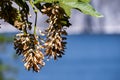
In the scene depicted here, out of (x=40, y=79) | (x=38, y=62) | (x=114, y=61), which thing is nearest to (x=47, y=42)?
(x=38, y=62)

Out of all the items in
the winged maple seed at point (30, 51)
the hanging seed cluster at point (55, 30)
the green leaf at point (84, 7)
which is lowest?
the winged maple seed at point (30, 51)

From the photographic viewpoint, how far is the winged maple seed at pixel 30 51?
1.97 feet

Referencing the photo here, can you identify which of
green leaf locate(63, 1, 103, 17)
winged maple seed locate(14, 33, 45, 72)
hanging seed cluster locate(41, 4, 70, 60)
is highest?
green leaf locate(63, 1, 103, 17)

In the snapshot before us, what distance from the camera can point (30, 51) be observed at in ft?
1.97

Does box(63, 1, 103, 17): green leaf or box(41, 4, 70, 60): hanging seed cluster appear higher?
box(63, 1, 103, 17): green leaf

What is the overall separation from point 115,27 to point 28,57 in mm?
5092

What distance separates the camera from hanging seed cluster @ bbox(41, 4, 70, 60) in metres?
0.59

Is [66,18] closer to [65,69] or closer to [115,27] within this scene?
[65,69]

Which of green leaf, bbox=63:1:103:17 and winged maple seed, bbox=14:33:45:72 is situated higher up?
green leaf, bbox=63:1:103:17

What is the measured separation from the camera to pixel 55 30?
60 centimetres

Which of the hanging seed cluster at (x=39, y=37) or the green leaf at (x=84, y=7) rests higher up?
the green leaf at (x=84, y=7)

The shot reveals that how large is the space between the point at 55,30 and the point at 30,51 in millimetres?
41

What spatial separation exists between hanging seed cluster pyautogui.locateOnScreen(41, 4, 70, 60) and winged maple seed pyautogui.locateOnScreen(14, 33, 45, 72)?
0.01 meters

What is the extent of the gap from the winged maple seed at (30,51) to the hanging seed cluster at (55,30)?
0.01 meters
